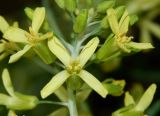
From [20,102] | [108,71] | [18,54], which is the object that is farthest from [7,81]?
[108,71]

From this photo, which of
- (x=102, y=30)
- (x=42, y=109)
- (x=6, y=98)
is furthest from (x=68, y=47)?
(x=42, y=109)

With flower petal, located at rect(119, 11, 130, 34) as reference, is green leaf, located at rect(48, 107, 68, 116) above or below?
below

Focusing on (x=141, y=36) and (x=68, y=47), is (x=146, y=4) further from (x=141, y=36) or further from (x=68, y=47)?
(x=68, y=47)

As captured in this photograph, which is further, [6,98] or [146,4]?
[146,4]

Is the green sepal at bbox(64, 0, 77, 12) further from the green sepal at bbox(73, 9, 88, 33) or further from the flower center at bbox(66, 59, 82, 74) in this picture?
the flower center at bbox(66, 59, 82, 74)

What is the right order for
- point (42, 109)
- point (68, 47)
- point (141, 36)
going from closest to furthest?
point (68, 47)
point (42, 109)
point (141, 36)

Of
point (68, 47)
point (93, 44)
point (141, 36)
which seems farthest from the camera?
point (141, 36)

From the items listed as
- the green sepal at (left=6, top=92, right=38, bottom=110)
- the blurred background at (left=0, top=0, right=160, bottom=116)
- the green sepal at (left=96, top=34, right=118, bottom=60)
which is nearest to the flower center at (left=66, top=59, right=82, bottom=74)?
the green sepal at (left=96, top=34, right=118, bottom=60)

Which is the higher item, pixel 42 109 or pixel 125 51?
pixel 42 109
